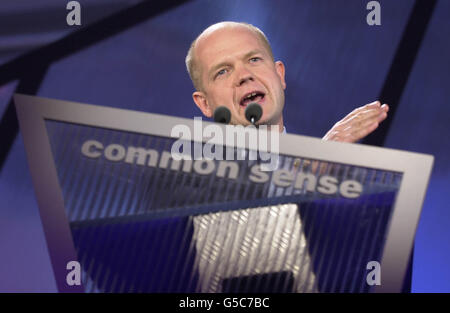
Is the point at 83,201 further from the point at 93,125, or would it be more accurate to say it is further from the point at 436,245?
the point at 436,245

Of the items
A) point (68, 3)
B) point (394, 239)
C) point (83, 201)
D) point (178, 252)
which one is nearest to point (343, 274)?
point (394, 239)

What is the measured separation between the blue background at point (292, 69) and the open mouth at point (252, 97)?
0.68 m

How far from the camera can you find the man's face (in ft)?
6.41

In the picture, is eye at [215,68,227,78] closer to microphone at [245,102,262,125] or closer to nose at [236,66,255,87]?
nose at [236,66,255,87]

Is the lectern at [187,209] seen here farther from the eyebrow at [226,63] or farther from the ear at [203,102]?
the ear at [203,102]

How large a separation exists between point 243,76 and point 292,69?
714 millimetres

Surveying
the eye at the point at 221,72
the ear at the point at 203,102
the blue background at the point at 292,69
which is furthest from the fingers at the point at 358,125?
the blue background at the point at 292,69

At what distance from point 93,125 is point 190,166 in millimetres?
160

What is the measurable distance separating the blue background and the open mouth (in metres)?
0.68

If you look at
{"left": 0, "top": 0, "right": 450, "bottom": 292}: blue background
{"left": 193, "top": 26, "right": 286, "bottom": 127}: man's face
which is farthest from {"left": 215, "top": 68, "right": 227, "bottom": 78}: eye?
{"left": 0, "top": 0, "right": 450, "bottom": 292}: blue background

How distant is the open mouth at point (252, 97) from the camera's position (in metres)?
1.95

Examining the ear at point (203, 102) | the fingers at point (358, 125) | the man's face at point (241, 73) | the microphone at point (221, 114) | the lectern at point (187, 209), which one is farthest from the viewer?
the ear at point (203, 102)

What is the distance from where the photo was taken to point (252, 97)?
1973 mm

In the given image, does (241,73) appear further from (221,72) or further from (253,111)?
(253,111)
